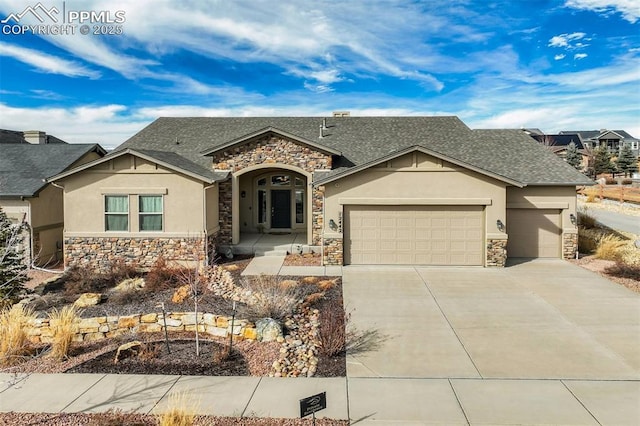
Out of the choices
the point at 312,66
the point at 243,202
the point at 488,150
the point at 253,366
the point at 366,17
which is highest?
the point at 312,66

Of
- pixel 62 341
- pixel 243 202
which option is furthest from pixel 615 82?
pixel 62 341

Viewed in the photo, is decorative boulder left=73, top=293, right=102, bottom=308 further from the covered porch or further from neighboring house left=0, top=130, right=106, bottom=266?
the covered porch

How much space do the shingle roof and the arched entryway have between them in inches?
80.6

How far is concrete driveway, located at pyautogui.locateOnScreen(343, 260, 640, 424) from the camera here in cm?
579

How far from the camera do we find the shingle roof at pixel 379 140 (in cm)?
1698

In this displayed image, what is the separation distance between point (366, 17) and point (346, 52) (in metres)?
9.51

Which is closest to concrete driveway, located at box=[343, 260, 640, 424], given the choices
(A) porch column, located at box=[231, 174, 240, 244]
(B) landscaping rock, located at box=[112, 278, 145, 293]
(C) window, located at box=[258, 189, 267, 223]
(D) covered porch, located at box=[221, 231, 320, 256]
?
(D) covered porch, located at box=[221, 231, 320, 256]

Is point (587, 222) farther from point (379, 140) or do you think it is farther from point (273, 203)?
point (273, 203)

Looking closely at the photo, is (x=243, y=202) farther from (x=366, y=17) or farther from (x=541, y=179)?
(x=541, y=179)

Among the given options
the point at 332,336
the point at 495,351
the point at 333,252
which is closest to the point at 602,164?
the point at 333,252

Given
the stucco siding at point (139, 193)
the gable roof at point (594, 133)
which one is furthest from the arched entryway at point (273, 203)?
the gable roof at point (594, 133)

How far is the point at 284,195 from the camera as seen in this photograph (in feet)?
63.0

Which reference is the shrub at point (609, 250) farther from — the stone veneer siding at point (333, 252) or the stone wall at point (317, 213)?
the stone wall at point (317, 213)

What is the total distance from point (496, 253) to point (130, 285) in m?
11.9
